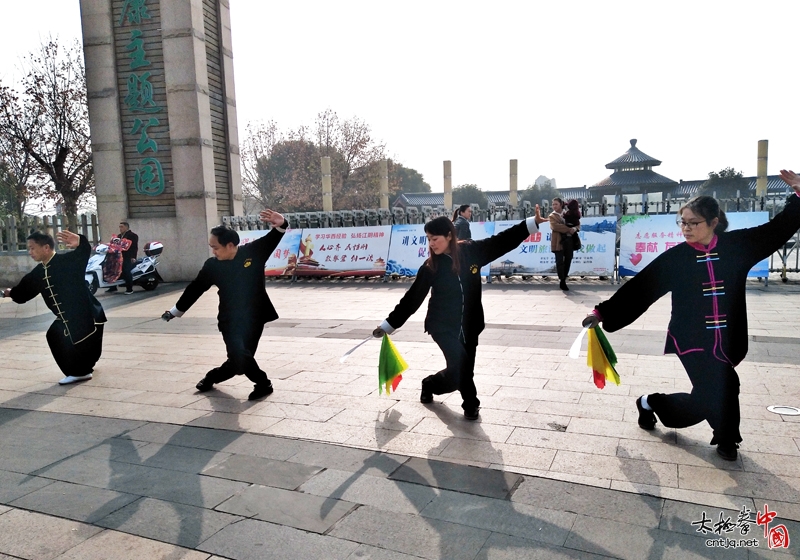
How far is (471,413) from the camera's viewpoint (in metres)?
4.62

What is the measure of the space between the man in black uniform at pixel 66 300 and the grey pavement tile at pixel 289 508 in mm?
3620

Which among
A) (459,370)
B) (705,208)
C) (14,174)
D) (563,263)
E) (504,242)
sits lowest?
(459,370)

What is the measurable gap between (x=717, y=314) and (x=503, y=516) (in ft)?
5.98

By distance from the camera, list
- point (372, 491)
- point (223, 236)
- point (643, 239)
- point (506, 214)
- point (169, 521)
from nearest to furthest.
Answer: point (169, 521)
point (372, 491)
point (223, 236)
point (643, 239)
point (506, 214)

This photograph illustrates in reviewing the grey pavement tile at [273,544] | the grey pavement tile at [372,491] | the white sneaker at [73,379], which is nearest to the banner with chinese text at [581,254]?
the white sneaker at [73,379]

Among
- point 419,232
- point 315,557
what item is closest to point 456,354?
point 315,557

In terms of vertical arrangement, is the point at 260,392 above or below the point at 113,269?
below

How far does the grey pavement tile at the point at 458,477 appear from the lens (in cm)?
A: 341

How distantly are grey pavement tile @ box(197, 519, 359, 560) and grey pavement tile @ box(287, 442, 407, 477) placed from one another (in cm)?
77

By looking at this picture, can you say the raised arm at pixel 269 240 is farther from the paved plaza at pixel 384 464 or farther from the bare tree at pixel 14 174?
the bare tree at pixel 14 174

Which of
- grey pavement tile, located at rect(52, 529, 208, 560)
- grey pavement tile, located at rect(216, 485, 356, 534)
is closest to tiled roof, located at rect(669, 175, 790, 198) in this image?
grey pavement tile, located at rect(216, 485, 356, 534)

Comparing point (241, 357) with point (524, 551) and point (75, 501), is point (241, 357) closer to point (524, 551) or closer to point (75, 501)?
point (75, 501)

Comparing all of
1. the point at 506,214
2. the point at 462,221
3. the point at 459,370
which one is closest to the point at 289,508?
the point at 459,370

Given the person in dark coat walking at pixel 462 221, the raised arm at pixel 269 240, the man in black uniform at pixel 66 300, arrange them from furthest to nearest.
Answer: the person in dark coat walking at pixel 462 221
the man in black uniform at pixel 66 300
the raised arm at pixel 269 240
